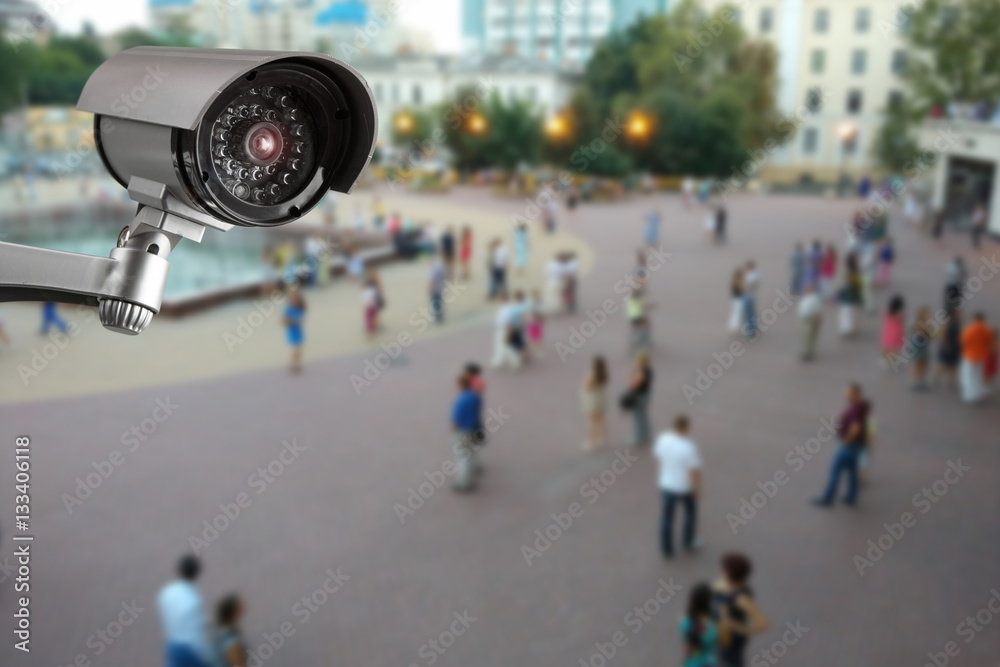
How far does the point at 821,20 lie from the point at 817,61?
2399 mm

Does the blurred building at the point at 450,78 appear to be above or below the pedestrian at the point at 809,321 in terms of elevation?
above

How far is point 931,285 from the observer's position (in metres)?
20.6

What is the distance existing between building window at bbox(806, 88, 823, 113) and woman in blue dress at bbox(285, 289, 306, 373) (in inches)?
1649

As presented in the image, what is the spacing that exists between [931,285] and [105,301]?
22217mm

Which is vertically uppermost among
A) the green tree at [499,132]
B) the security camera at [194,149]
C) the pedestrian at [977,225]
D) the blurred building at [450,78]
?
the blurred building at [450,78]

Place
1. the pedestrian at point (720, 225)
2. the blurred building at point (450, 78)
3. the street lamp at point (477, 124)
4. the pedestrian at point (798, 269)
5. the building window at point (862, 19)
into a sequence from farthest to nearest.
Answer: the blurred building at point (450, 78) → the building window at point (862, 19) → the street lamp at point (477, 124) → the pedestrian at point (720, 225) → the pedestrian at point (798, 269)

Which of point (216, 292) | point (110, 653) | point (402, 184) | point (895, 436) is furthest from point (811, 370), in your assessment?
point (402, 184)

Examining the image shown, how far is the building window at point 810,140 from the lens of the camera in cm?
5403

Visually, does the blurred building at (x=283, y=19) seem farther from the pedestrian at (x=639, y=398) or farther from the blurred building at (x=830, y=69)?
the pedestrian at (x=639, y=398)

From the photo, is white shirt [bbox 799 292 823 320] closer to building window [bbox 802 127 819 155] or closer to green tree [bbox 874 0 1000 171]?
green tree [bbox 874 0 1000 171]

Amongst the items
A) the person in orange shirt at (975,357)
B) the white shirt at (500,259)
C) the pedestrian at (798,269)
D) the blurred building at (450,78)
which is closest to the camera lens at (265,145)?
the person in orange shirt at (975,357)

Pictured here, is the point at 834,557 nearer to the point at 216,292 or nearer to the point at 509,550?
the point at 509,550

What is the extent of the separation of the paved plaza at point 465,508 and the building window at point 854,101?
4239cm

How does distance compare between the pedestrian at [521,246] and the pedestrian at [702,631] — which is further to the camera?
the pedestrian at [521,246]
